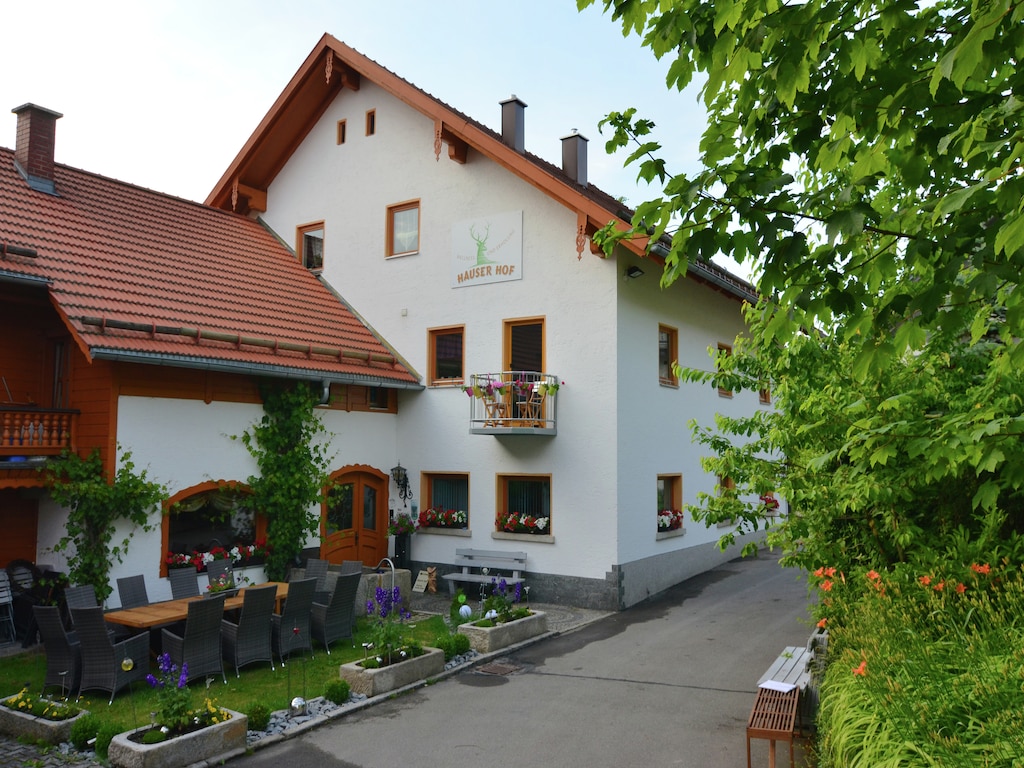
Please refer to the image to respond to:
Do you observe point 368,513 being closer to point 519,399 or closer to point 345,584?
point 519,399

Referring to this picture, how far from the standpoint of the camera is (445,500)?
16.6 meters

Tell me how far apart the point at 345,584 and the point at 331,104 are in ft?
39.9

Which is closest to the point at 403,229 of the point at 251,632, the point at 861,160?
the point at 251,632

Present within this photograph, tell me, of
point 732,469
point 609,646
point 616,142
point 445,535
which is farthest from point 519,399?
point 616,142

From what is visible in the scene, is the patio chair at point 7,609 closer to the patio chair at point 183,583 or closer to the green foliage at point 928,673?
the patio chair at point 183,583

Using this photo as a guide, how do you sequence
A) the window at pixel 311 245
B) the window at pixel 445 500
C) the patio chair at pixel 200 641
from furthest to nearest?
1. the window at pixel 311 245
2. the window at pixel 445 500
3. the patio chair at pixel 200 641

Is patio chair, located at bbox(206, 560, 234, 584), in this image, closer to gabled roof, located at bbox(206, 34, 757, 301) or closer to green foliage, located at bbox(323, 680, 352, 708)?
green foliage, located at bbox(323, 680, 352, 708)

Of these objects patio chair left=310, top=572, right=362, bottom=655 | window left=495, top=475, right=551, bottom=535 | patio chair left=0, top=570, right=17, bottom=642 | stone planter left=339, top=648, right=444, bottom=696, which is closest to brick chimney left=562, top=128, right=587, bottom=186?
window left=495, top=475, right=551, bottom=535

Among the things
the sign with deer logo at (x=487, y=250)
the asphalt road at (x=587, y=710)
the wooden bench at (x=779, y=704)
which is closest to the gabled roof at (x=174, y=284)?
the sign with deer logo at (x=487, y=250)

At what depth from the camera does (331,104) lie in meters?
18.8

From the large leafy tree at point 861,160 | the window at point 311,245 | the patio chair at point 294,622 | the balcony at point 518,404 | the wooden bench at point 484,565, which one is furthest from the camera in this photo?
the window at point 311,245

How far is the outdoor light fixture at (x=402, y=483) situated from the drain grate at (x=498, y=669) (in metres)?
6.71

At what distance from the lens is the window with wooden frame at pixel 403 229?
1728 centimetres

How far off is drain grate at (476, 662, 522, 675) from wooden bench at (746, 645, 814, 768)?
11.0 ft
